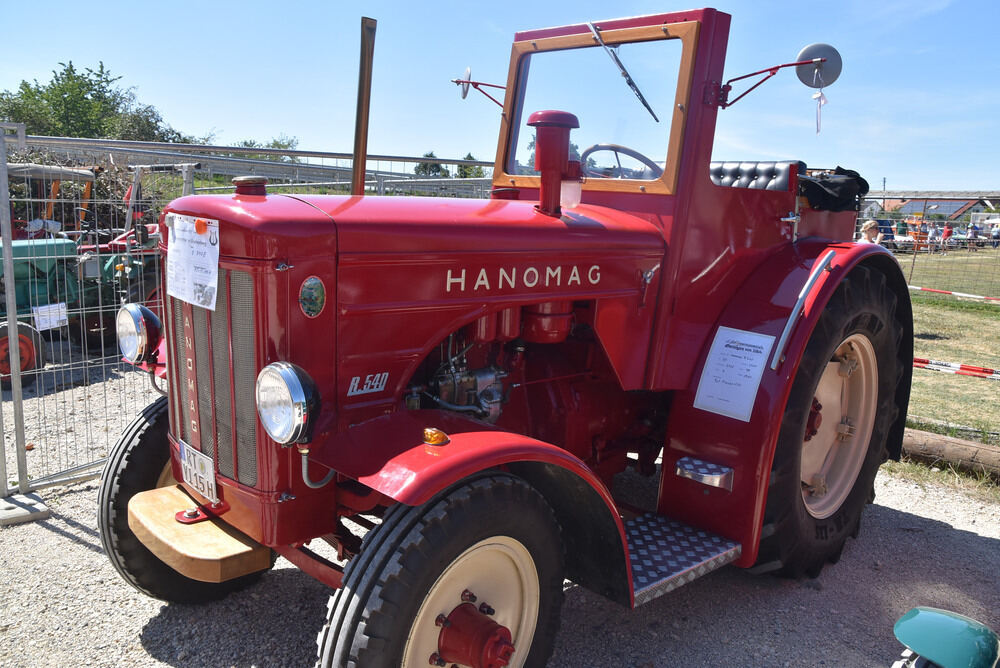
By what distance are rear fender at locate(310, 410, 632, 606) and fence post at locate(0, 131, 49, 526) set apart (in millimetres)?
2691

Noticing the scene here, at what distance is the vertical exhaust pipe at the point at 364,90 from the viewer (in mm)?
2553

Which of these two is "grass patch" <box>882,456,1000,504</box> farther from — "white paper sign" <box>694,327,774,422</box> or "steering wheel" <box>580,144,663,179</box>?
"steering wheel" <box>580,144,663,179</box>

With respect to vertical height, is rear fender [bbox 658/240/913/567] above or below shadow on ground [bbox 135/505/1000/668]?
above

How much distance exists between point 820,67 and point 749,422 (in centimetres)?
145

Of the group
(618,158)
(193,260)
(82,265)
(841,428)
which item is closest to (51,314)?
(82,265)

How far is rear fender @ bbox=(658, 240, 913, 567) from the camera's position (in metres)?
2.99

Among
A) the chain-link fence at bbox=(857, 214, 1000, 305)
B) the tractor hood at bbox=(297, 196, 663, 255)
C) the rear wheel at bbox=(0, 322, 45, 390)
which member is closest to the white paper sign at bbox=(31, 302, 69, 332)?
the rear wheel at bbox=(0, 322, 45, 390)

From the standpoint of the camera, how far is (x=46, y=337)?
7.68 metres

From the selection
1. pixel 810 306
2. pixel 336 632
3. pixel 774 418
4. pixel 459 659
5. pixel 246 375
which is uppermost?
pixel 810 306

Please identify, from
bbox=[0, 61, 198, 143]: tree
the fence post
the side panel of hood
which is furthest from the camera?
bbox=[0, 61, 198, 143]: tree

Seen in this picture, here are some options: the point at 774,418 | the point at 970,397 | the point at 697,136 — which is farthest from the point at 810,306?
the point at 970,397

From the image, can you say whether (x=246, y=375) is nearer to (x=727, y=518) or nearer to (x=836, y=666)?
(x=727, y=518)

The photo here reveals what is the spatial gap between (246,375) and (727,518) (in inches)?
78.3

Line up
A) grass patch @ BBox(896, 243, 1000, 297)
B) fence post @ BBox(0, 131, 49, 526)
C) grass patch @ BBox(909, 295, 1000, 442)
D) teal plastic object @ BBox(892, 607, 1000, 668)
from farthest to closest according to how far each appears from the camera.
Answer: grass patch @ BBox(896, 243, 1000, 297) < grass patch @ BBox(909, 295, 1000, 442) < fence post @ BBox(0, 131, 49, 526) < teal plastic object @ BBox(892, 607, 1000, 668)
